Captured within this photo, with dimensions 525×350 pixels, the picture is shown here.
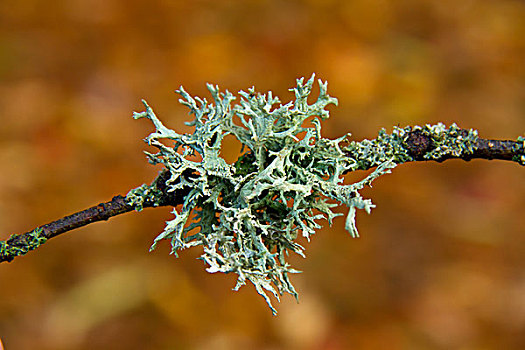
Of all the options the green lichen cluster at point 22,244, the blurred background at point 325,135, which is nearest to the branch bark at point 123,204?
the green lichen cluster at point 22,244

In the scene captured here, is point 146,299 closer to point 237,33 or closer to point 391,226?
point 391,226

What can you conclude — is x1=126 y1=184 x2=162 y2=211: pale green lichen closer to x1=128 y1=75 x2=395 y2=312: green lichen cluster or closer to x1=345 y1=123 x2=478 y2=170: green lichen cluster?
x1=128 y1=75 x2=395 y2=312: green lichen cluster

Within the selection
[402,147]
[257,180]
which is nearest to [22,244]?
[257,180]

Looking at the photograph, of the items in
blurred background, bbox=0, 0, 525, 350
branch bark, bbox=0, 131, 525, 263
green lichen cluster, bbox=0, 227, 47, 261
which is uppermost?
blurred background, bbox=0, 0, 525, 350

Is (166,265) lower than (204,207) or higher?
higher

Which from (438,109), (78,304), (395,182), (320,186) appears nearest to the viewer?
(320,186)

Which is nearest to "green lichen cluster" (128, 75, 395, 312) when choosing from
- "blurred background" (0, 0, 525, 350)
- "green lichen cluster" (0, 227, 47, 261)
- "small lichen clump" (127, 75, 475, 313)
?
"small lichen clump" (127, 75, 475, 313)

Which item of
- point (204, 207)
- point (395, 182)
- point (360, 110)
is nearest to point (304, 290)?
point (395, 182)
